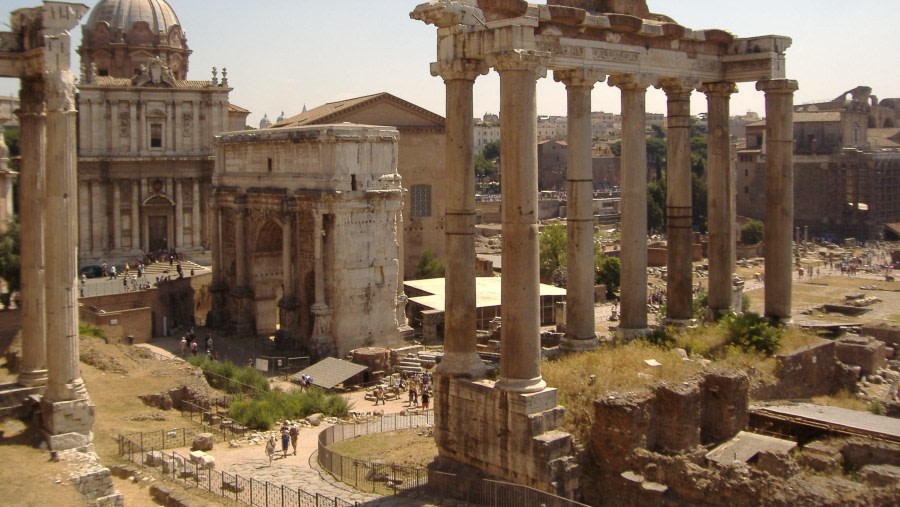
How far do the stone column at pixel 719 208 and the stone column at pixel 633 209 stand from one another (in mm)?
2575

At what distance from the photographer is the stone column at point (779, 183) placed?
1933 centimetres

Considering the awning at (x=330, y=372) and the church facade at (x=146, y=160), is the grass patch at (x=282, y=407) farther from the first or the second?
the church facade at (x=146, y=160)

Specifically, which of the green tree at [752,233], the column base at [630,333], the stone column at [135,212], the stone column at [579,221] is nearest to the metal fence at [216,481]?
the stone column at [579,221]

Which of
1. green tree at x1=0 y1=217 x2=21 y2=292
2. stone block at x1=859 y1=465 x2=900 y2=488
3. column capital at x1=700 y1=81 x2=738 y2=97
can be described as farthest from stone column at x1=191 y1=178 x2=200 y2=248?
stone block at x1=859 y1=465 x2=900 y2=488

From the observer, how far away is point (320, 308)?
33938 mm

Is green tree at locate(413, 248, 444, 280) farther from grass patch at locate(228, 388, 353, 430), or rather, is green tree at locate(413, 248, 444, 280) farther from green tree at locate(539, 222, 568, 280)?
grass patch at locate(228, 388, 353, 430)

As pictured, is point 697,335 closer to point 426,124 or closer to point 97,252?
point 97,252

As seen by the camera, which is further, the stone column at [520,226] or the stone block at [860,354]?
the stone block at [860,354]

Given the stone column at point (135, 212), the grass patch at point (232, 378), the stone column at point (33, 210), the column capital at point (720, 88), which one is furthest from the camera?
the stone column at point (135, 212)

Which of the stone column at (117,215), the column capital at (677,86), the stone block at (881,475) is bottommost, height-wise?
the stone block at (881,475)

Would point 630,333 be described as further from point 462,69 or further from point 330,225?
point 330,225

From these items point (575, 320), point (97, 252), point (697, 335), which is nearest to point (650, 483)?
point (575, 320)

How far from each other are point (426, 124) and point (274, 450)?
1462 inches

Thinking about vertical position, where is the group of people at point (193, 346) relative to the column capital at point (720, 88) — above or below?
below
